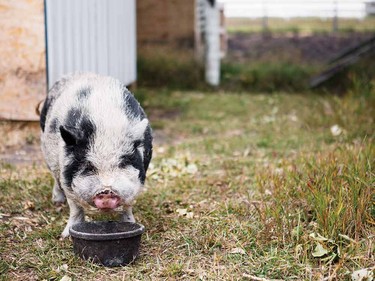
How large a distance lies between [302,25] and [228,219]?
19.4 meters

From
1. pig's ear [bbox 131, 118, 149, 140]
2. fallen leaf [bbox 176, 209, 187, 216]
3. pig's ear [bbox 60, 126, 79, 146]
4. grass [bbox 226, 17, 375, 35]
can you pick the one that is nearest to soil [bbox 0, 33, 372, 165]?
grass [bbox 226, 17, 375, 35]

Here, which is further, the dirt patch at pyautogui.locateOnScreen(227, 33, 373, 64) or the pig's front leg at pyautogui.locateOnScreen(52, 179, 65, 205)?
the dirt patch at pyautogui.locateOnScreen(227, 33, 373, 64)

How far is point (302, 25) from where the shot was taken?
23016 millimetres

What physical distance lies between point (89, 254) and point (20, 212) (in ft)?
4.08

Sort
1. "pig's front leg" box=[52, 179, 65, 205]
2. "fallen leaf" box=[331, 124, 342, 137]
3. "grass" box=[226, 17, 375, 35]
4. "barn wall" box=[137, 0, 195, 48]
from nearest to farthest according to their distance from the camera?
"pig's front leg" box=[52, 179, 65, 205] < "fallen leaf" box=[331, 124, 342, 137] < "barn wall" box=[137, 0, 195, 48] < "grass" box=[226, 17, 375, 35]

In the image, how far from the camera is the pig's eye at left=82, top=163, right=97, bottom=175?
382 centimetres

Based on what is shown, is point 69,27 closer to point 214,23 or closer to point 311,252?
point 311,252

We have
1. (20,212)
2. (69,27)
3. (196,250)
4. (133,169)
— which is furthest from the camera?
(69,27)

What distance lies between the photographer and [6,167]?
5930 millimetres

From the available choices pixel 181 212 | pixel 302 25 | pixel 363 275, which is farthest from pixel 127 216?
pixel 302 25

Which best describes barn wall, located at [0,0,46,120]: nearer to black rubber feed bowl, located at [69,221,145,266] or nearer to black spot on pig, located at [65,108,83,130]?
black spot on pig, located at [65,108,83,130]

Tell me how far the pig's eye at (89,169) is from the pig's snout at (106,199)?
0.16 m

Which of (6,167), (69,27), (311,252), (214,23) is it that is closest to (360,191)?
(311,252)

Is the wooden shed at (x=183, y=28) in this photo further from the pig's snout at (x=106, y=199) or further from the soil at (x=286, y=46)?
the pig's snout at (x=106, y=199)
